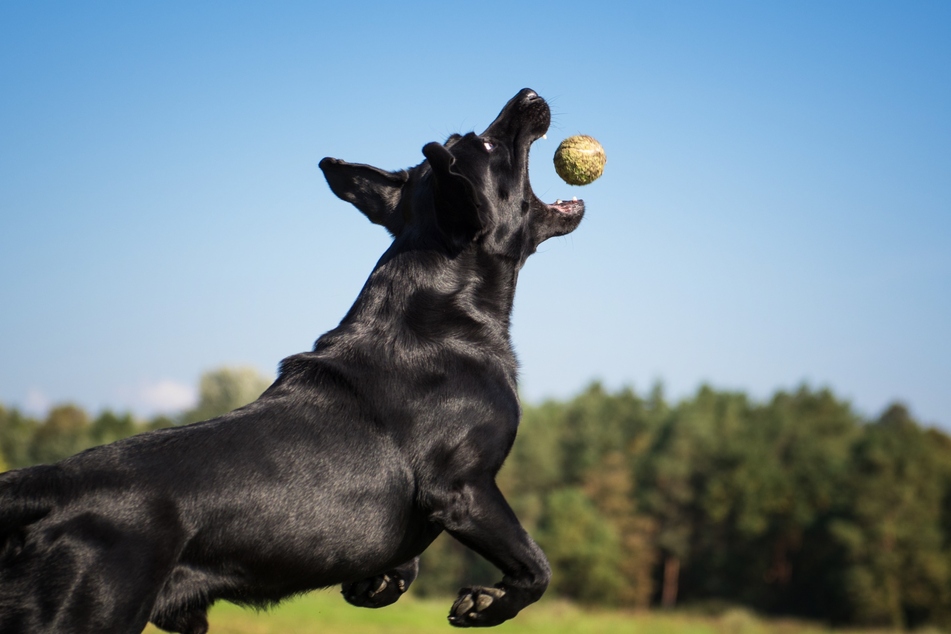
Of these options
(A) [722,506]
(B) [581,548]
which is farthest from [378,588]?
(A) [722,506]

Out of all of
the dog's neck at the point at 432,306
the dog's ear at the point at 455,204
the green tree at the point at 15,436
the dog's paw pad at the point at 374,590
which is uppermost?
the dog's ear at the point at 455,204

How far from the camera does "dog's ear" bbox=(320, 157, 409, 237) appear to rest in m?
5.60

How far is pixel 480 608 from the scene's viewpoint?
4.50 m

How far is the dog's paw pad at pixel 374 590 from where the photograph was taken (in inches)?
194

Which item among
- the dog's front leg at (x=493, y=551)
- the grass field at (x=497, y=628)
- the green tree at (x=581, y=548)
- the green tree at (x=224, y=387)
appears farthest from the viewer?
the green tree at (x=581, y=548)

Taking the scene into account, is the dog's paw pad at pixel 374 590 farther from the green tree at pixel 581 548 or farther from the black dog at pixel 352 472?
the green tree at pixel 581 548

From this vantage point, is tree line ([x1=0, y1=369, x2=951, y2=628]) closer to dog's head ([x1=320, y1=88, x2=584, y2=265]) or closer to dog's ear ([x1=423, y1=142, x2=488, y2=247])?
dog's head ([x1=320, y1=88, x2=584, y2=265])

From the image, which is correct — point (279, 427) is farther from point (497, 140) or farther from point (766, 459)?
point (766, 459)

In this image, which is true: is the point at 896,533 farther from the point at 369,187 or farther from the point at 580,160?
the point at 369,187

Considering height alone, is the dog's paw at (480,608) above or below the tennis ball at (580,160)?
below

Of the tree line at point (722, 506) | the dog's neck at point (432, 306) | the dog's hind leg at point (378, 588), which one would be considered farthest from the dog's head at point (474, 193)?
the tree line at point (722, 506)

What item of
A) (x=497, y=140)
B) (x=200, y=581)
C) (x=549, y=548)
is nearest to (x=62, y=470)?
(x=200, y=581)

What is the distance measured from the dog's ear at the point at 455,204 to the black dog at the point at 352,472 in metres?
0.01

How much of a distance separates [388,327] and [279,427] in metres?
0.84
